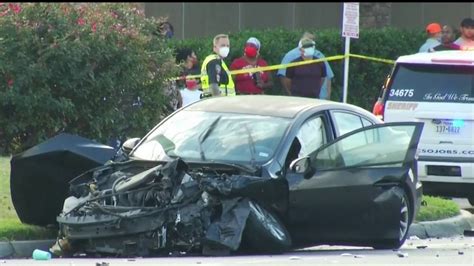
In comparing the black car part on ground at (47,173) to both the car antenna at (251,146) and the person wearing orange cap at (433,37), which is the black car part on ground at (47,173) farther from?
the person wearing orange cap at (433,37)

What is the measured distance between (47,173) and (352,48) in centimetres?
1376

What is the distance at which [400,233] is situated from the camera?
11.8m

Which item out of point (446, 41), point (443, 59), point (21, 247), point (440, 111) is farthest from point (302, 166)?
point (446, 41)

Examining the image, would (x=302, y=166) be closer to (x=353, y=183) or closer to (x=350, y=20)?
(x=353, y=183)

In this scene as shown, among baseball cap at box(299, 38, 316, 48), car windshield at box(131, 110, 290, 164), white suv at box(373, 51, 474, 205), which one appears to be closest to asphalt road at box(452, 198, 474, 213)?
white suv at box(373, 51, 474, 205)

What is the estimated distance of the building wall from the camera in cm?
3064

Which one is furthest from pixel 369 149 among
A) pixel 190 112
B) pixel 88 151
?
pixel 88 151

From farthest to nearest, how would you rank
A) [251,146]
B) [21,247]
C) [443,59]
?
1. [443,59]
2. [21,247]
3. [251,146]

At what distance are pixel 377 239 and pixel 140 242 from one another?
2.14 meters

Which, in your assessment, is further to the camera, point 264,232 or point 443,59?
point 443,59

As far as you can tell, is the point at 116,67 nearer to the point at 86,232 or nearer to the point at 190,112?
the point at 190,112

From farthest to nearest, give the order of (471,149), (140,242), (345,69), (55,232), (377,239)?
1. (345,69)
2. (471,149)
3. (55,232)
4. (377,239)
5. (140,242)

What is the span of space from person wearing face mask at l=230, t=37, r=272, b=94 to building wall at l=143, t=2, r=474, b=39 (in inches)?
376

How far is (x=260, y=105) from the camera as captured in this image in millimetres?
12180
